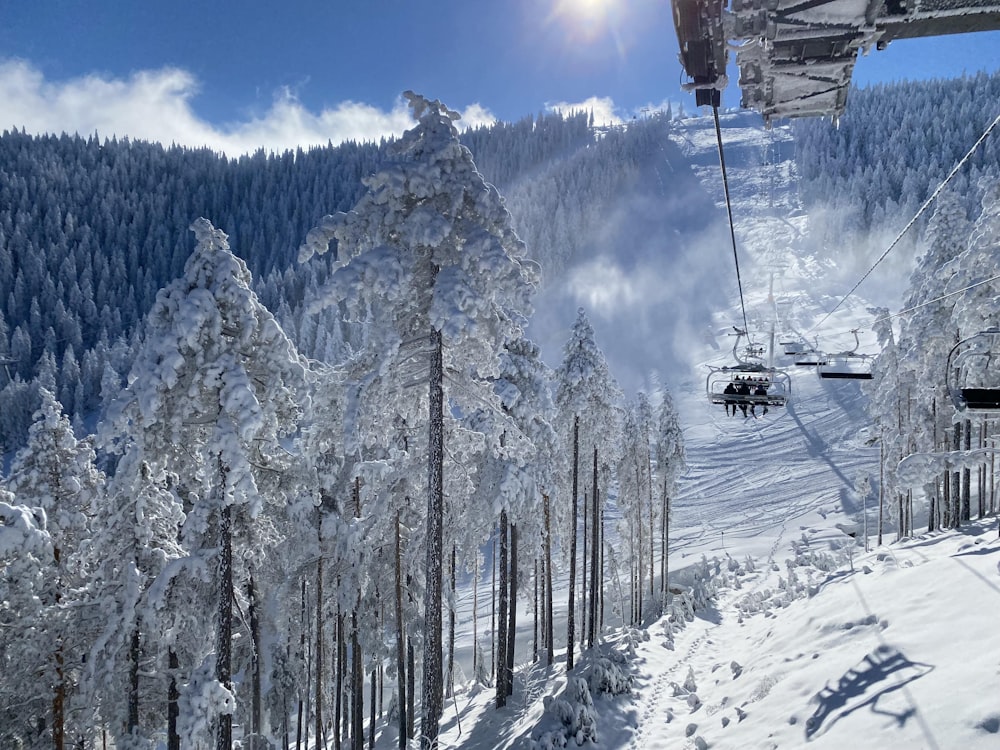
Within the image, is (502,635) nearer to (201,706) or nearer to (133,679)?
(201,706)

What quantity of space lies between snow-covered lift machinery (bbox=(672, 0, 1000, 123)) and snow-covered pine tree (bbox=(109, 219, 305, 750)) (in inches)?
371

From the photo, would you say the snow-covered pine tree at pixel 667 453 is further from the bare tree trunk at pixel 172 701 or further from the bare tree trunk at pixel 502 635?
the bare tree trunk at pixel 172 701

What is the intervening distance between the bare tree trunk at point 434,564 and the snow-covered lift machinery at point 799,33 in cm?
835

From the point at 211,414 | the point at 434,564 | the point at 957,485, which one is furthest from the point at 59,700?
the point at 957,485

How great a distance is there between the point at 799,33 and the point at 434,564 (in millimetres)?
10642

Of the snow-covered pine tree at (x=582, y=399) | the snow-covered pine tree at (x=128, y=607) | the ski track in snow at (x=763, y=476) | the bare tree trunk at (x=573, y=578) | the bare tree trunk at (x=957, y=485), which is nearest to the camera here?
the snow-covered pine tree at (x=128, y=607)

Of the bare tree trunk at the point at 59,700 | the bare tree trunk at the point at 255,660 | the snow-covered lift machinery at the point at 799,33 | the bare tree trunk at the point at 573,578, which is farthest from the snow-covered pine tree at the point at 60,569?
the bare tree trunk at the point at 573,578

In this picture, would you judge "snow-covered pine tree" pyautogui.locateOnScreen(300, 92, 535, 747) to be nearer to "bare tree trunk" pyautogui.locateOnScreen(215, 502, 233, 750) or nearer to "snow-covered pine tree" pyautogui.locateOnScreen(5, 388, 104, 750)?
"bare tree trunk" pyautogui.locateOnScreen(215, 502, 233, 750)

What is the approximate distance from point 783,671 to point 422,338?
12120 millimetres

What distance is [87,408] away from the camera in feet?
359

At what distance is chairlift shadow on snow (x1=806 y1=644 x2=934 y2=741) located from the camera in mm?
9938

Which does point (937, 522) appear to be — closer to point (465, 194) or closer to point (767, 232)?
point (465, 194)

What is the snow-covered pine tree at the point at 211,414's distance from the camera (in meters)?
10.9

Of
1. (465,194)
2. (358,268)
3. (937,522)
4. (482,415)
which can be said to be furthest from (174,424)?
(937,522)
